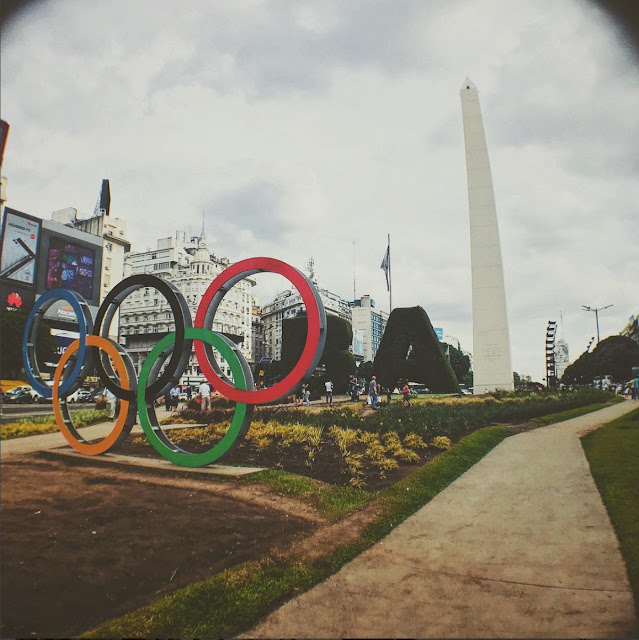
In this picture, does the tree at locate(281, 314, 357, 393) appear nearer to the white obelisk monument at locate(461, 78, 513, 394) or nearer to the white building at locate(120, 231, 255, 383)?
the white building at locate(120, 231, 255, 383)

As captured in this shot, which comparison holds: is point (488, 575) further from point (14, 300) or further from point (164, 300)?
point (14, 300)

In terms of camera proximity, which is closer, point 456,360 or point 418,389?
point 418,389

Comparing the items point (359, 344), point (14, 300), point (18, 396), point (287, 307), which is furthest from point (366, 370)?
point (14, 300)

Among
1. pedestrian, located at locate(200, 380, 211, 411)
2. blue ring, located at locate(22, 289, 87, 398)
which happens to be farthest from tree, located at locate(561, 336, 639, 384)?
blue ring, located at locate(22, 289, 87, 398)

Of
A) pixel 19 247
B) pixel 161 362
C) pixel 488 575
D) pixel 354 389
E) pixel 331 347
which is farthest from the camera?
pixel 354 389

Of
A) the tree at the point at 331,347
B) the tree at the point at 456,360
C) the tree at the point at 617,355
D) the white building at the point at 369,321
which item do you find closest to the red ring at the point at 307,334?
the tree at the point at 331,347

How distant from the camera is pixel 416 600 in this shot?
3316mm

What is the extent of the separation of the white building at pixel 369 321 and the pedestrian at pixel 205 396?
333cm

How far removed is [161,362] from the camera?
16.4 ft

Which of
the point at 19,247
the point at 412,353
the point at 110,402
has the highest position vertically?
the point at 19,247

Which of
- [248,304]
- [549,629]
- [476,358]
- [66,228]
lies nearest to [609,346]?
[549,629]

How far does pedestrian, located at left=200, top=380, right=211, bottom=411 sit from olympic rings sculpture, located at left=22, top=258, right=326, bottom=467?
3.66ft

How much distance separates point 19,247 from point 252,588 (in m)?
3.23

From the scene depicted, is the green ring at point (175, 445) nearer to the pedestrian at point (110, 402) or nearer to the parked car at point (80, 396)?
the pedestrian at point (110, 402)
